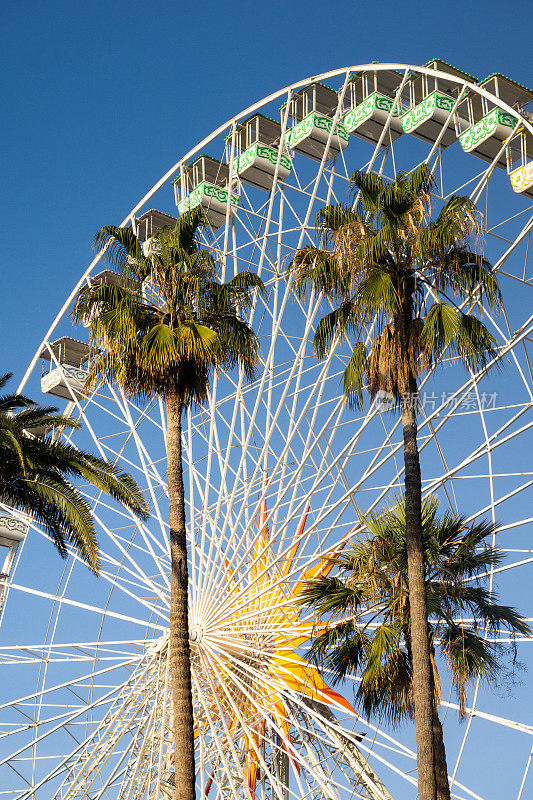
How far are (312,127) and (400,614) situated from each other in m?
14.1

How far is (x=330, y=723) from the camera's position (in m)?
21.8

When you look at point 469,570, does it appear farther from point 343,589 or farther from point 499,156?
point 499,156

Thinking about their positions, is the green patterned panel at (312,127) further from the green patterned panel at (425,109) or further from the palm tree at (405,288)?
the palm tree at (405,288)

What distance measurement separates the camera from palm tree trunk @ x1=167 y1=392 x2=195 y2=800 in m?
14.8

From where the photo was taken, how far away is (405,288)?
15.3 m

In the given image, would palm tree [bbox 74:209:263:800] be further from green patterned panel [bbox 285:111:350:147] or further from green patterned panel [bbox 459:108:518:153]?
green patterned panel [bbox 285:111:350:147]

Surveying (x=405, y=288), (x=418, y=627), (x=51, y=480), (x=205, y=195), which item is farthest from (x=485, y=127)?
(x=418, y=627)

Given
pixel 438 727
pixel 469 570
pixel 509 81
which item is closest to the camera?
pixel 438 727

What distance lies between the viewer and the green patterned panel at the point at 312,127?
26.6 m

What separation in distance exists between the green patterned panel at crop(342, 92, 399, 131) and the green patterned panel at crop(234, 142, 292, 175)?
1.92 m

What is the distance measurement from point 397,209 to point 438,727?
6.77 m

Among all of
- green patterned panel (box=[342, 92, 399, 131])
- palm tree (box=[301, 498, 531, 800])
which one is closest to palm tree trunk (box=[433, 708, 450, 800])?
palm tree (box=[301, 498, 531, 800])

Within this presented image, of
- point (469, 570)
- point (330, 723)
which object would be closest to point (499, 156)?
point (469, 570)

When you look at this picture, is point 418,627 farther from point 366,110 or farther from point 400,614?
point 366,110
